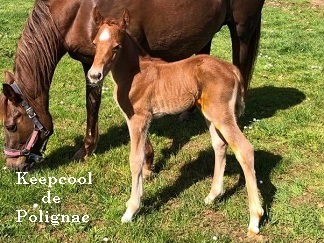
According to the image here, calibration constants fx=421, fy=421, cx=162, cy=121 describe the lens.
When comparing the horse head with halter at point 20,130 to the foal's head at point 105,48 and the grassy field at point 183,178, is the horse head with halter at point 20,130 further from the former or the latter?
the foal's head at point 105,48

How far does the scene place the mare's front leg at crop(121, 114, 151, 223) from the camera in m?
3.63

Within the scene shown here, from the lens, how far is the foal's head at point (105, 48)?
3.08 metres

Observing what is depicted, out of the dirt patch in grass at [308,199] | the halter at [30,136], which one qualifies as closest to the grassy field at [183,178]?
the dirt patch in grass at [308,199]

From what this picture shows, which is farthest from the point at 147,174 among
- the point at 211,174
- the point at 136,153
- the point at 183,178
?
the point at 136,153

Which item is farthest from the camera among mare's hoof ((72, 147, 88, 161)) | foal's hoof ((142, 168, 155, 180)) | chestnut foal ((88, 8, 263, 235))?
mare's hoof ((72, 147, 88, 161))

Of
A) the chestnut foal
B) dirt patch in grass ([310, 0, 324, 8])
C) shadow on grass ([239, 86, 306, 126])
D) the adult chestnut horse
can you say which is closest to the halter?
the adult chestnut horse

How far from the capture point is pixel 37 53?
4297mm

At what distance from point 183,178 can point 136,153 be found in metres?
1.06

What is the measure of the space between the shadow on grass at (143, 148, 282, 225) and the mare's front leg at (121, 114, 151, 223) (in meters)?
0.27

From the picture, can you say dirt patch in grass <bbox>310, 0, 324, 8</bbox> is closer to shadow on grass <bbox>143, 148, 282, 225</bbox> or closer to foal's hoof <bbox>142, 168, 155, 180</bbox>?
shadow on grass <bbox>143, 148, 282, 225</bbox>

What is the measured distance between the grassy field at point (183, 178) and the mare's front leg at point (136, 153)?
17 centimetres

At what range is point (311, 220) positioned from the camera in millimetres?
3799

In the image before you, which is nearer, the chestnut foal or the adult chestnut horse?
the chestnut foal

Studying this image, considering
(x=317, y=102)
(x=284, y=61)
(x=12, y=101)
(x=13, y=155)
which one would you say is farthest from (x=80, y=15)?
(x=284, y=61)
